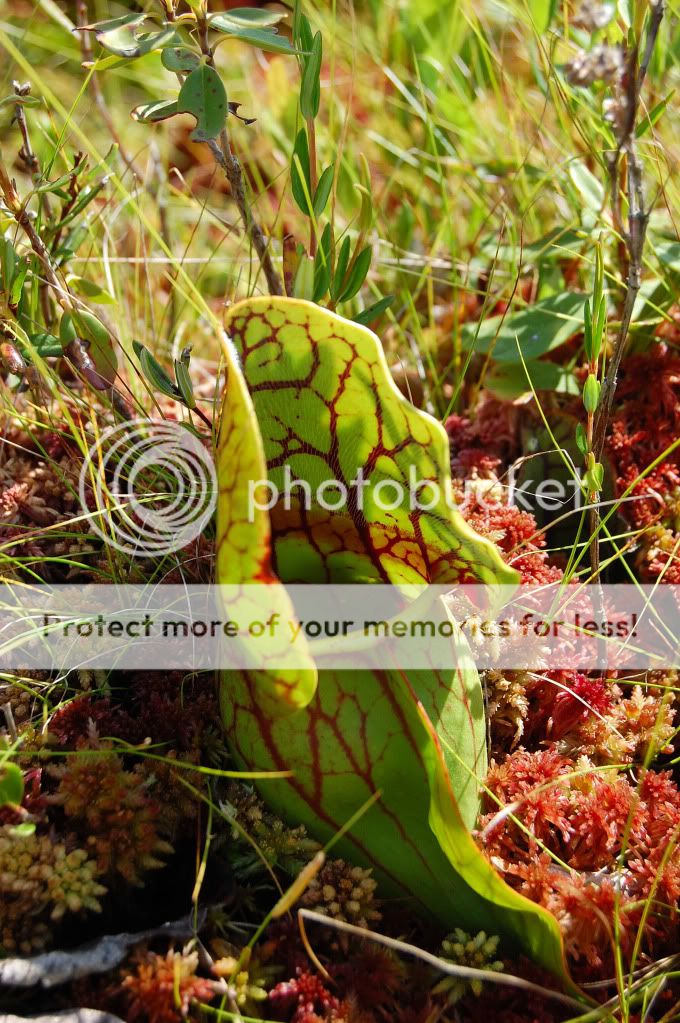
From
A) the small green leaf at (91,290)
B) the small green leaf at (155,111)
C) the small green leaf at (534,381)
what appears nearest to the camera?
the small green leaf at (155,111)

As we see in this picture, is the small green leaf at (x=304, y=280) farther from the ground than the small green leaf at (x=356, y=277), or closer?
farther from the ground

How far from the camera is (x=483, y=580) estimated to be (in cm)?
101

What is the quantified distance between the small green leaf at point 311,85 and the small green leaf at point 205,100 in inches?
6.3

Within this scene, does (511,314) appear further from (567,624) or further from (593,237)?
(567,624)

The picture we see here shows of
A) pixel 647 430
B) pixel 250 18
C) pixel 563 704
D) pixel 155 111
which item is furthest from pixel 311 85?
pixel 563 704

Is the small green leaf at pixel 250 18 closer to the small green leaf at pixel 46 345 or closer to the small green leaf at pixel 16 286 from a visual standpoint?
the small green leaf at pixel 16 286

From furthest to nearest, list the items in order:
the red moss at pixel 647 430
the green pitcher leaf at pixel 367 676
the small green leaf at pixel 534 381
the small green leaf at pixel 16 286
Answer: the small green leaf at pixel 534 381 < the red moss at pixel 647 430 < the small green leaf at pixel 16 286 < the green pitcher leaf at pixel 367 676

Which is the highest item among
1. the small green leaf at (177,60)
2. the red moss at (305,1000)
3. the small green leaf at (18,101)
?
the small green leaf at (177,60)

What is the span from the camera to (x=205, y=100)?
1.20 metres

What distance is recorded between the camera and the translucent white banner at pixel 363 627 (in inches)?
42.2

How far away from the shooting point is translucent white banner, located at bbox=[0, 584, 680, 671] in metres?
1.07

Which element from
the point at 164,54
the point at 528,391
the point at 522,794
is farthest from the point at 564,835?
the point at 164,54

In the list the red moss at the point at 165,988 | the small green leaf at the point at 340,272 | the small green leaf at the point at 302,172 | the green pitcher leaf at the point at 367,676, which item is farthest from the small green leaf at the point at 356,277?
the red moss at the point at 165,988

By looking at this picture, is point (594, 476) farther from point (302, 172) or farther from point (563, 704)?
point (302, 172)
